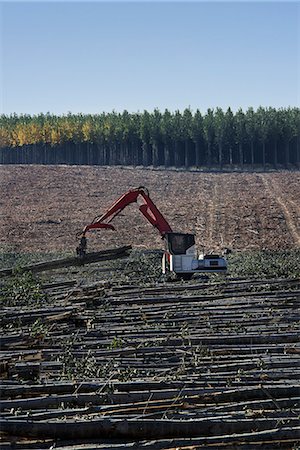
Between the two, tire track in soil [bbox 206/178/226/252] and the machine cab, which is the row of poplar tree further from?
the machine cab

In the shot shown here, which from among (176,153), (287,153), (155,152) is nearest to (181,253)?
(176,153)

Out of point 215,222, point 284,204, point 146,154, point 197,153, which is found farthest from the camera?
point 146,154

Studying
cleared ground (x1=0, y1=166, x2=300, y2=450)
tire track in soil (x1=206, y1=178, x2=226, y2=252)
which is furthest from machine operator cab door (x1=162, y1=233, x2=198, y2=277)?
tire track in soil (x1=206, y1=178, x2=226, y2=252)

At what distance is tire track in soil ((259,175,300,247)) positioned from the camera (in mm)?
38597

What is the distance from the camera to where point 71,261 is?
27.6 meters

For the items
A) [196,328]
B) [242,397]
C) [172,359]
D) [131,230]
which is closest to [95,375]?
[172,359]

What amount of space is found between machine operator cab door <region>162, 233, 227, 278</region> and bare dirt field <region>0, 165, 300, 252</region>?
10.0 metres

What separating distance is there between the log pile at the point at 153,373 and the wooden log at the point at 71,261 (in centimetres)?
656

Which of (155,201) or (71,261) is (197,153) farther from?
(71,261)

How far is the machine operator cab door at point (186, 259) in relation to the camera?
24938 millimetres

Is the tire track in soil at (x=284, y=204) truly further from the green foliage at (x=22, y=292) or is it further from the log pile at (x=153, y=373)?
the log pile at (x=153, y=373)

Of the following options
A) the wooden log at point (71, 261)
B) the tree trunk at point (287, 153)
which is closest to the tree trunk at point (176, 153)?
the tree trunk at point (287, 153)

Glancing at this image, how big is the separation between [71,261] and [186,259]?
4780 mm

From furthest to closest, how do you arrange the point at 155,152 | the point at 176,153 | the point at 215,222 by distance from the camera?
the point at 155,152 → the point at 176,153 → the point at 215,222
